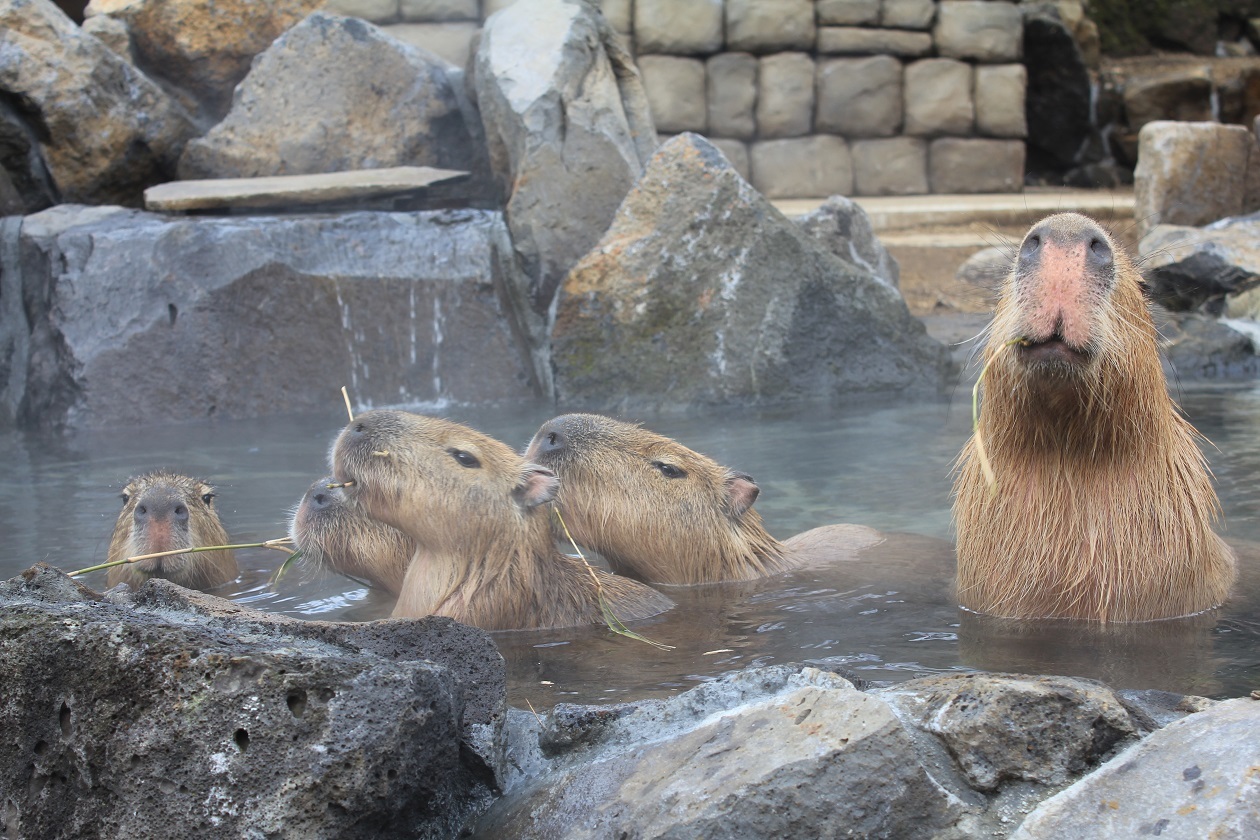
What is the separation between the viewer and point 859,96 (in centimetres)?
1523

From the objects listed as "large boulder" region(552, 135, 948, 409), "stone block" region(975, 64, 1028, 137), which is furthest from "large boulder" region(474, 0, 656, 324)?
"stone block" region(975, 64, 1028, 137)

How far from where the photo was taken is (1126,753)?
2191mm

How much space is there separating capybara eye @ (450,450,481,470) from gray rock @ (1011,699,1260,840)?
2050 millimetres

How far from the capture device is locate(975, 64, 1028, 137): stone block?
15.3 m

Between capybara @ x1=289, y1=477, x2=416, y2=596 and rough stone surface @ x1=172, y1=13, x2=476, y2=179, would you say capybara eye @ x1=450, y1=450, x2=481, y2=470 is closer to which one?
capybara @ x1=289, y1=477, x2=416, y2=596

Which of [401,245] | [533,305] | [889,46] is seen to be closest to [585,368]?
[533,305]

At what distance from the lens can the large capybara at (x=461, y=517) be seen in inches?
147

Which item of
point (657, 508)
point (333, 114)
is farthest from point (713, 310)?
point (657, 508)

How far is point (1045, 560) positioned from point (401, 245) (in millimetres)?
6272

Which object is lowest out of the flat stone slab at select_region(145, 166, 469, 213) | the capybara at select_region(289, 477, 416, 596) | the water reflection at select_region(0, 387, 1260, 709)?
the water reflection at select_region(0, 387, 1260, 709)

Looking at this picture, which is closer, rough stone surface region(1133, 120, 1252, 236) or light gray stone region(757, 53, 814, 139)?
rough stone surface region(1133, 120, 1252, 236)

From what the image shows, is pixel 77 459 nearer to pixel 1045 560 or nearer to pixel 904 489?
pixel 904 489

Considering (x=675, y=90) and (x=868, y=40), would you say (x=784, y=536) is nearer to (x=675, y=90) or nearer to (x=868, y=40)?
(x=675, y=90)

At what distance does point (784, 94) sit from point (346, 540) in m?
12.1
